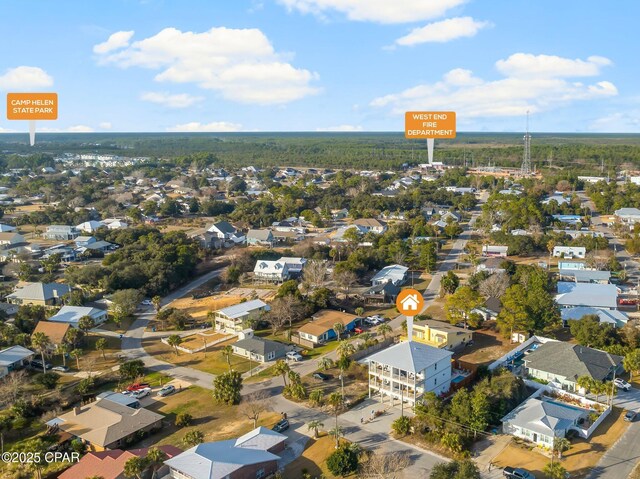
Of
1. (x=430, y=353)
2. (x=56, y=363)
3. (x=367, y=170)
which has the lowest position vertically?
(x=56, y=363)

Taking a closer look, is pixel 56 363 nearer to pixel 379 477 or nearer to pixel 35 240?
pixel 379 477

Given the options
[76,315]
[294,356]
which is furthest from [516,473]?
[76,315]

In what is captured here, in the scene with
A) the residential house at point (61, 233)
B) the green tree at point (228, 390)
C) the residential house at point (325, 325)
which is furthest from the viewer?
the residential house at point (61, 233)

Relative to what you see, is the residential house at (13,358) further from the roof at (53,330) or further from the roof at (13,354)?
the roof at (53,330)

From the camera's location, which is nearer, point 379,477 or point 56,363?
point 379,477

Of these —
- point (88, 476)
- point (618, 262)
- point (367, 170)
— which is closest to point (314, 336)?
point (88, 476)

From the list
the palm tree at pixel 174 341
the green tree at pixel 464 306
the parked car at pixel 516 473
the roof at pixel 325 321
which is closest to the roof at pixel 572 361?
the green tree at pixel 464 306

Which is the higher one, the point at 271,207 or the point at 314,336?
the point at 271,207

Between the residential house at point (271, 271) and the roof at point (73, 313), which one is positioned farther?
the residential house at point (271, 271)
